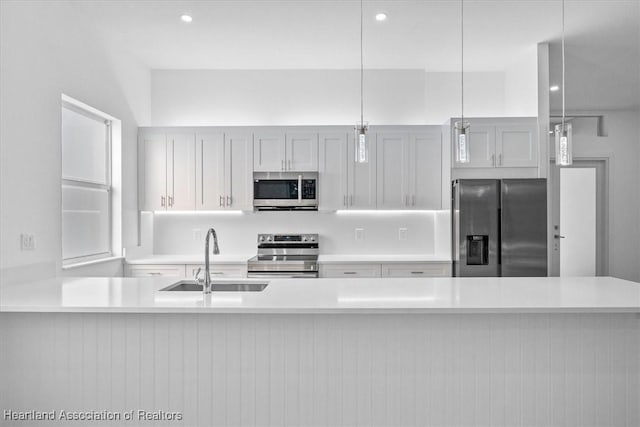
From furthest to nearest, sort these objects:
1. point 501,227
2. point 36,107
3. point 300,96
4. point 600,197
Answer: point 600,197 < point 300,96 < point 501,227 < point 36,107

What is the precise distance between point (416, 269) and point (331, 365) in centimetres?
226

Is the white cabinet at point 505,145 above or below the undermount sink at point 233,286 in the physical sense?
above

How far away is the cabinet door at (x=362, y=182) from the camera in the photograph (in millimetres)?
4562

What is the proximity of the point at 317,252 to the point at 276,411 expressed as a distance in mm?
2586

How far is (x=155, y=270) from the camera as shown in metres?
4.34

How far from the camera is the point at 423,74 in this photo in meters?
4.83

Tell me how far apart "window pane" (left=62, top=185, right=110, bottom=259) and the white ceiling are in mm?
1427

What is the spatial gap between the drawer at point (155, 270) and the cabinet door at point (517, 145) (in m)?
3.31

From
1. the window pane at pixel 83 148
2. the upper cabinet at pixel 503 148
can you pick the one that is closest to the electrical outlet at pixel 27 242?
the window pane at pixel 83 148


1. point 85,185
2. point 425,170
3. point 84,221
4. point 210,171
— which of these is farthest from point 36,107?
point 425,170

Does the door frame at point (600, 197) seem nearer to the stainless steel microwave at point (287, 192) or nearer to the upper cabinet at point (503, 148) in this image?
the upper cabinet at point (503, 148)

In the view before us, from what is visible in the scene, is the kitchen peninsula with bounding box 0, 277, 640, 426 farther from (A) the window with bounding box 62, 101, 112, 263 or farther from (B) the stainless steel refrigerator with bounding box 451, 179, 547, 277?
(B) the stainless steel refrigerator with bounding box 451, 179, 547, 277

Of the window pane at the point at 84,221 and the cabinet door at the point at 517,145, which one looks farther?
the cabinet door at the point at 517,145

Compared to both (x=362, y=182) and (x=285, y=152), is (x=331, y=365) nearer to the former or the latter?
(x=362, y=182)
